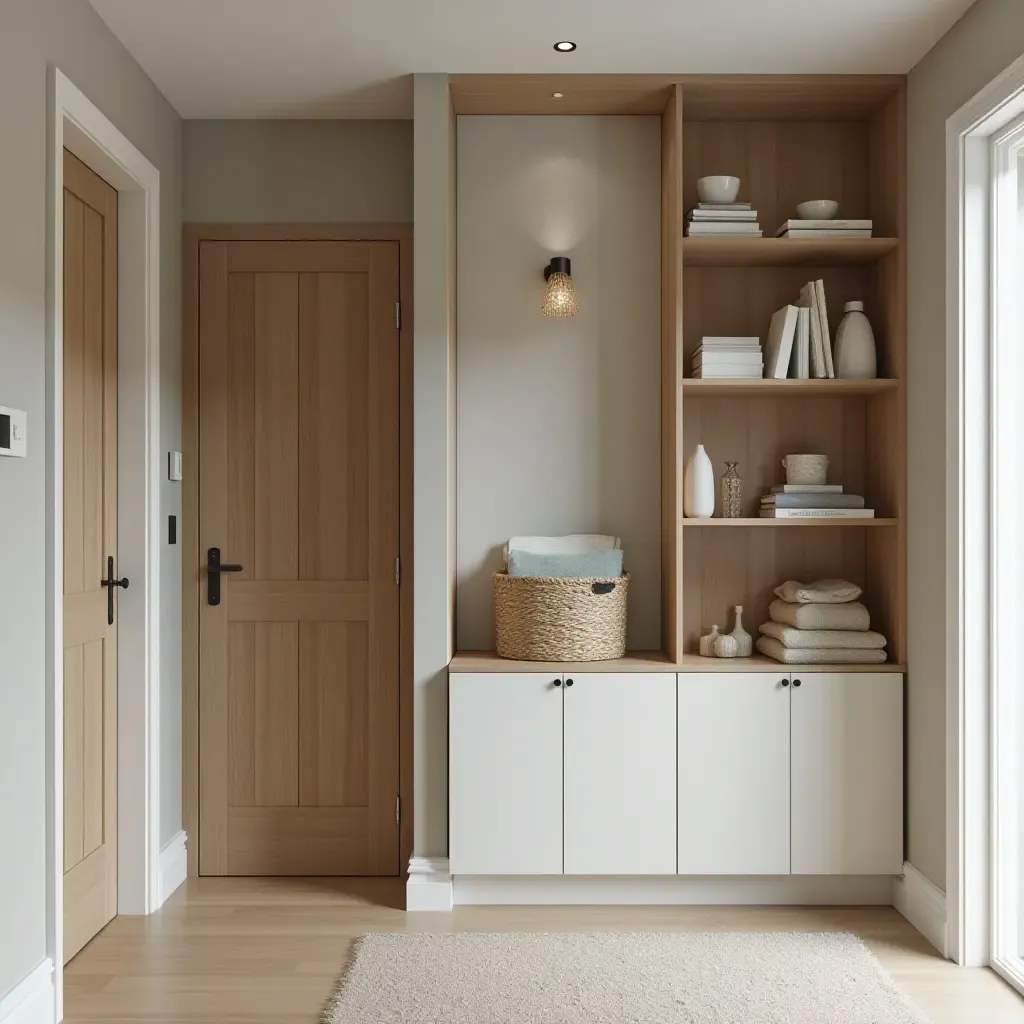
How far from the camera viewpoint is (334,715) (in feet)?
11.6

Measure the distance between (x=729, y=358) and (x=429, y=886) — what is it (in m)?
1.88

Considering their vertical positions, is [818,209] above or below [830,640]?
above

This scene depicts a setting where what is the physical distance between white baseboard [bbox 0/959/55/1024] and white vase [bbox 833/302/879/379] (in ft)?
9.05

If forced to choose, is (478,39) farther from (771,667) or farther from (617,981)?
(617,981)

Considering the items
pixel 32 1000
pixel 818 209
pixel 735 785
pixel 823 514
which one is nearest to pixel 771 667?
pixel 735 785

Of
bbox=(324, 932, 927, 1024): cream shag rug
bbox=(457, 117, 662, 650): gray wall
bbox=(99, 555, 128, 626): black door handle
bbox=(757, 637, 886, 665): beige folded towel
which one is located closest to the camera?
bbox=(324, 932, 927, 1024): cream shag rug

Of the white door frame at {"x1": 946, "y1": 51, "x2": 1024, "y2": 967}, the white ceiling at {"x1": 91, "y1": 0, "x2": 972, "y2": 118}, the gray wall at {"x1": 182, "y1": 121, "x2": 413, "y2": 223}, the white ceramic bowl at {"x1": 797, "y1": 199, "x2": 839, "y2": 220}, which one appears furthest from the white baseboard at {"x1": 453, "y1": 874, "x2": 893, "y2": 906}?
the white ceiling at {"x1": 91, "y1": 0, "x2": 972, "y2": 118}

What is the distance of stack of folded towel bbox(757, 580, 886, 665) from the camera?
3.20m

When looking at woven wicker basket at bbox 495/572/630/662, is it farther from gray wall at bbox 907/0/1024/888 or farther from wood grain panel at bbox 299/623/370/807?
gray wall at bbox 907/0/1024/888

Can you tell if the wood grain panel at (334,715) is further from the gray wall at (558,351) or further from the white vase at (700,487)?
the white vase at (700,487)

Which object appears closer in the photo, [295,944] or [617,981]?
[617,981]

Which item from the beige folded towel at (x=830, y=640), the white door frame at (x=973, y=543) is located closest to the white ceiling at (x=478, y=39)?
the white door frame at (x=973, y=543)

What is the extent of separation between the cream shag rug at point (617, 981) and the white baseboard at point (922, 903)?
221 millimetres

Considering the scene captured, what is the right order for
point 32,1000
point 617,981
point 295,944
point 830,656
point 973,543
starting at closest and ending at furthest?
point 32,1000 < point 617,981 < point 973,543 < point 295,944 < point 830,656
